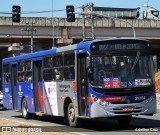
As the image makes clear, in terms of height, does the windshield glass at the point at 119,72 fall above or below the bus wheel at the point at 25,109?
above

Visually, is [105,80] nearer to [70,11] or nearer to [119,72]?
[119,72]

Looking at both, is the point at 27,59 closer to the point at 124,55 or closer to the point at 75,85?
the point at 75,85

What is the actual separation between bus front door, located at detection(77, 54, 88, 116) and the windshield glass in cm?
57

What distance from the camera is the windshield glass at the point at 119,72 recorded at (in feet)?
49.9

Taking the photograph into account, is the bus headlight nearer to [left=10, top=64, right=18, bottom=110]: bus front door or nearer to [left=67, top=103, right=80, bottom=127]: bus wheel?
[left=67, top=103, right=80, bottom=127]: bus wheel

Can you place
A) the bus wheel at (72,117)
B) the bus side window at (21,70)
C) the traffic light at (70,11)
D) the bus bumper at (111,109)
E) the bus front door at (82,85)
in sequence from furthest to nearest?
the traffic light at (70,11)
the bus side window at (21,70)
the bus wheel at (72,117)
the bus front door at (82,85)
the bus bumper at (111,109)

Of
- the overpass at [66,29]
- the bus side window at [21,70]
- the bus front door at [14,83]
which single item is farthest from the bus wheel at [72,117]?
the overpass at [66,29]

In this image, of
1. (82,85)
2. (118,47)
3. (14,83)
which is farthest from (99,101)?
(14,83)

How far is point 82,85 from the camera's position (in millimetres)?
15984

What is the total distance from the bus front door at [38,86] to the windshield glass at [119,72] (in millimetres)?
5315

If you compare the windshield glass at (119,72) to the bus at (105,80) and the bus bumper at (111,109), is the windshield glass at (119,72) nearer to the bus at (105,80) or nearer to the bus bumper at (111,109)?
the bus at (105,80)

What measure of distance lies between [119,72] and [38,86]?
6.01 m

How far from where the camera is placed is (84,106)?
15.8 metres

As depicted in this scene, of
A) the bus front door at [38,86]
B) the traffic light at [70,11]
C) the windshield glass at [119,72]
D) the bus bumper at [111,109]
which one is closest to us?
the bus bumper at [111,109]
